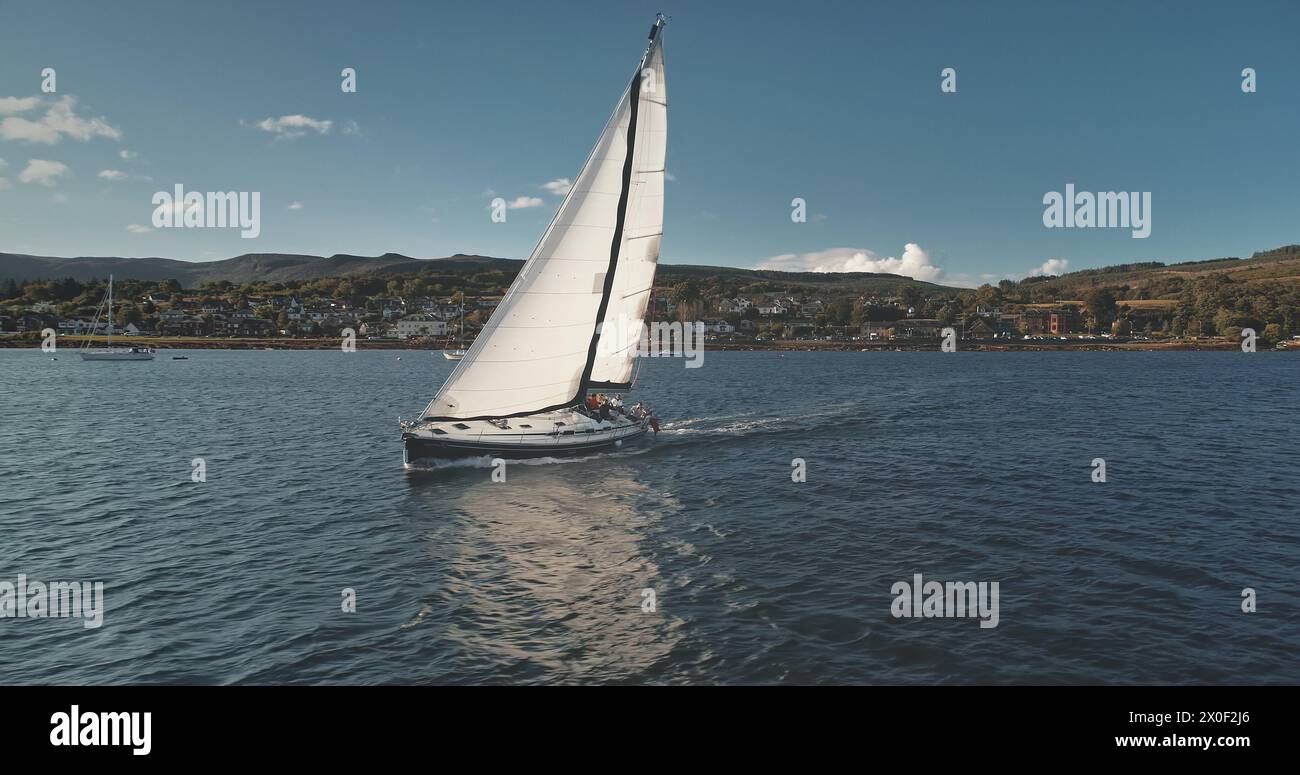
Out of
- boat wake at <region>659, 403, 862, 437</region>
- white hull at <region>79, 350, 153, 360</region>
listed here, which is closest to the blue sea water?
boat wake at <region>659, 403, 862, 437</region>

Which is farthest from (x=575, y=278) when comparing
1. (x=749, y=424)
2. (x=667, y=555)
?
(x=749, y=424)

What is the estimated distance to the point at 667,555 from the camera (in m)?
25.7

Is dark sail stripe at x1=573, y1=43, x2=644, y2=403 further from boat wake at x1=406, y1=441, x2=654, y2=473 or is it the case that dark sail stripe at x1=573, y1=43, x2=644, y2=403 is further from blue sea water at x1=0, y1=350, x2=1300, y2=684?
blue sea water at x1=0, y1=350, x2=1300, y2=684

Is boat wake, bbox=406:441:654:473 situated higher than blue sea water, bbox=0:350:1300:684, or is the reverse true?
boat wake, bbox=406:441:654:473

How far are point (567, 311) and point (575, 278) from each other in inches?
75.1

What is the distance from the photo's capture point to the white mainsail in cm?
3819

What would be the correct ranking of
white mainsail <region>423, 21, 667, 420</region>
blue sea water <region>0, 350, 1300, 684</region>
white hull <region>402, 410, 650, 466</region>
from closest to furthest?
blue sea water <region>0, 350, 1300, 684</region> → white hull <region>402, 410, 650, 466</region> → white mainsail <region>423, 21, 667, 420</region>

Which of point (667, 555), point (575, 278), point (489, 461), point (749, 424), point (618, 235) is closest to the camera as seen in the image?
point (667, 555)

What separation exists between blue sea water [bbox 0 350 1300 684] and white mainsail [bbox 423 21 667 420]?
14.7ft

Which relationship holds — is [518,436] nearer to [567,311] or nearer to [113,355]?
[567,311]

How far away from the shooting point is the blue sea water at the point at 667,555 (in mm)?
17266
